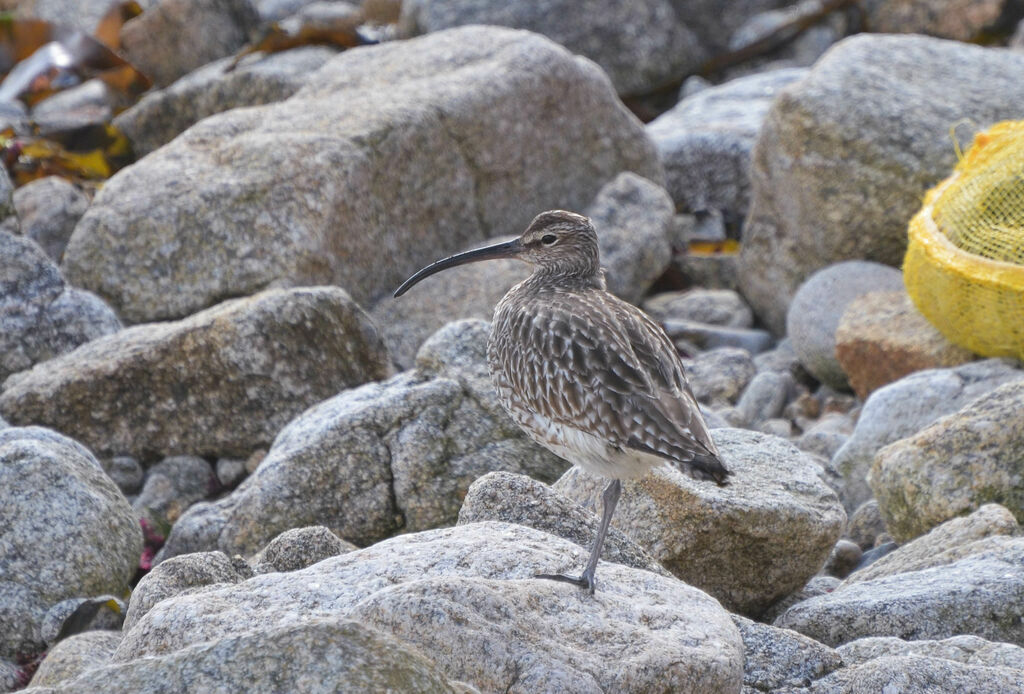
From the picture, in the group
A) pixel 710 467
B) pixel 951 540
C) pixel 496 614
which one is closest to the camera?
pixel 496 614

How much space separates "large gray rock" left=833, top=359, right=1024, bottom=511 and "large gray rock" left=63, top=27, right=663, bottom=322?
147 inches

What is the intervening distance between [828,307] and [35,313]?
18.9ft

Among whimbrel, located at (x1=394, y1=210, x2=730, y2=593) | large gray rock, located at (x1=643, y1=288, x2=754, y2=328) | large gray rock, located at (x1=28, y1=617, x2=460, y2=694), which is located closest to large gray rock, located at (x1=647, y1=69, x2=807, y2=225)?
large gray rock, located at (x1=643, y1=288, x2=754, y2=328)

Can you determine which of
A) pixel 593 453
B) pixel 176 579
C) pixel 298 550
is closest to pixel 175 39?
pixel 298 550

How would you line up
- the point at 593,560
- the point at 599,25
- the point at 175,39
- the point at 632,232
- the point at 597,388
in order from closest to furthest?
the point at 593,560 → the point at 597,388 → the point at 632,232 → the point at 599,25 → the point at 175,39

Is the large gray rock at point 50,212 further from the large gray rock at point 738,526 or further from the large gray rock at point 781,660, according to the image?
the large gray rock at point 781,660

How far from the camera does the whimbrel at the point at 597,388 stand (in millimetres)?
5633

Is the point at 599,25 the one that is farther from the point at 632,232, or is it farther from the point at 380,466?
the point at 380,466

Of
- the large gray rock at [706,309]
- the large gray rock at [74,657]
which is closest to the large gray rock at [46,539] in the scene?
the large gray rock at [74,657]

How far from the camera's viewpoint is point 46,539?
273 inches

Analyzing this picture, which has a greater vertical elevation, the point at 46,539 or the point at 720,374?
the point at 46,539

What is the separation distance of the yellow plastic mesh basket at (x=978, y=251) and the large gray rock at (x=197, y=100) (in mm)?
5712

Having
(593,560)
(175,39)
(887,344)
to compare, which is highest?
(593,560)

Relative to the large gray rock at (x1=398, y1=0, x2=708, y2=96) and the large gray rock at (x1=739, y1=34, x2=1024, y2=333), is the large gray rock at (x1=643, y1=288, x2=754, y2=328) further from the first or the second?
the large gray rock at (x1=398, y1=0, x2=708, y2=96)
